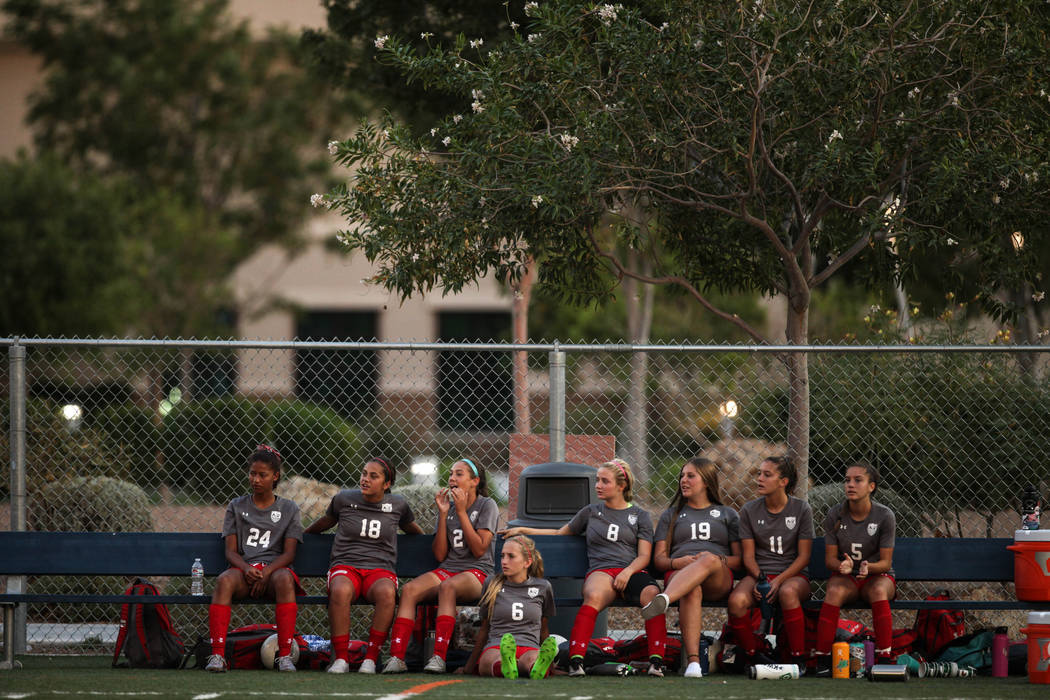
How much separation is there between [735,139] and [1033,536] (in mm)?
3322

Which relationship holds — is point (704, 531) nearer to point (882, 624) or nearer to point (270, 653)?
point (882, 624)

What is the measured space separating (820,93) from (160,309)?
25.5m

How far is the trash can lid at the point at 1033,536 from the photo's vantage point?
26.2 ft

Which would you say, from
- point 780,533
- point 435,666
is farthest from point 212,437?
point 780,533

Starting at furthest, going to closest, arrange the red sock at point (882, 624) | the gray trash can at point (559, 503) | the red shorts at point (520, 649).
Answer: the gray trash can at point (559, 503)
the red sock at point (882, 624)
the red shorts at point (520, 649)

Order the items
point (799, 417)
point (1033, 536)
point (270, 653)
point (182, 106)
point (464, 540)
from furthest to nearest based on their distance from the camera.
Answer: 1. point (182, 106)
2. point (799, 417)
3. point (464, 540)
4. point (270, 653)
5. point (1033, 536)

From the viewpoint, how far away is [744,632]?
8.05 m

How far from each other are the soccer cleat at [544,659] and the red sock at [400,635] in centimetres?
84

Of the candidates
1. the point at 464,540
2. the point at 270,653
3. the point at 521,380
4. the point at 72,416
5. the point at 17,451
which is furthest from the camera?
the point at 521,380

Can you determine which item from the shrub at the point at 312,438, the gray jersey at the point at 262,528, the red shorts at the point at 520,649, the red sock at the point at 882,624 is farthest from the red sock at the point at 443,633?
the shrub at the point at 312,438

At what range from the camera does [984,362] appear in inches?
418

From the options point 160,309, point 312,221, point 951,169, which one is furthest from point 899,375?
point 312,221

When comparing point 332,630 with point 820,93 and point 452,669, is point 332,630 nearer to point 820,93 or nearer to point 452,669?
point 452,669

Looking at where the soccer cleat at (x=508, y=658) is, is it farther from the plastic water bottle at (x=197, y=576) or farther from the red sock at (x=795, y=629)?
the plastic water bottle at (x=197, y=576)
